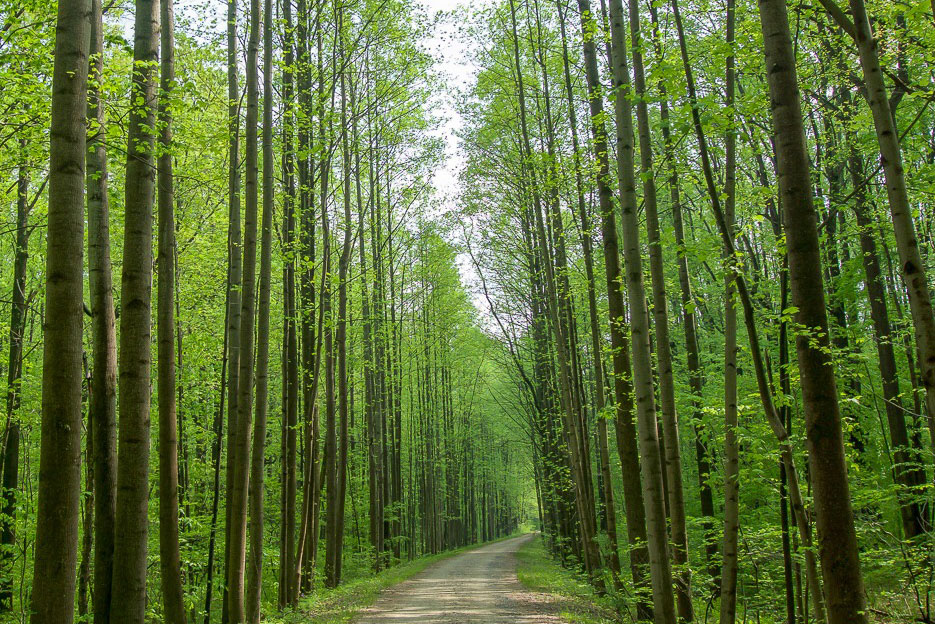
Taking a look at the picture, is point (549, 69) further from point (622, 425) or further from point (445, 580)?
point (445, 580)

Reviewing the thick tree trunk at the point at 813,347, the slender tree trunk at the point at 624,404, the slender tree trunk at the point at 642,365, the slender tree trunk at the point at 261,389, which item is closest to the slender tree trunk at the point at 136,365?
the slender tree trunk at the point at 261,389

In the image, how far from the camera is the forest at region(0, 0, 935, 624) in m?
3.41

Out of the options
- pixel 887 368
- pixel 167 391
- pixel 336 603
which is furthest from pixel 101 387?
pixel 887 368

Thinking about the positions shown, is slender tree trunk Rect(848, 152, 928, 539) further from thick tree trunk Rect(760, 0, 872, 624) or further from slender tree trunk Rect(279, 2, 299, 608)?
slender tree trunk Rect(279, 2, 299, 608)

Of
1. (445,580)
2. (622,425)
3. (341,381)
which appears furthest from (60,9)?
(445,580)

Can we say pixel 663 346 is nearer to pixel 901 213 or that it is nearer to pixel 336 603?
pixel 901 213

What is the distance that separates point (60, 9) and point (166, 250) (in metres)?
2.95

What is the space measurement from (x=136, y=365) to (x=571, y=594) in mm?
9670

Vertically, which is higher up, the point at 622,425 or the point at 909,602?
the point at 622,425

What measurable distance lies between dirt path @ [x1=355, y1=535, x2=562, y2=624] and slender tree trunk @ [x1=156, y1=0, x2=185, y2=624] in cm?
401

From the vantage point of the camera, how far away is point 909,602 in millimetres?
7031

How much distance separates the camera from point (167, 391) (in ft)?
19.8

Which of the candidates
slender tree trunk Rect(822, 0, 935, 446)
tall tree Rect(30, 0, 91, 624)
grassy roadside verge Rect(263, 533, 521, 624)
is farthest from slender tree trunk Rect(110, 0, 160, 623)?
slender tree trunk Rect(822, 0, 935, 446)

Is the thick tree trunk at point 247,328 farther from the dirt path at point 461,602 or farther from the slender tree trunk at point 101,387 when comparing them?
the dirt path at point 461,602
